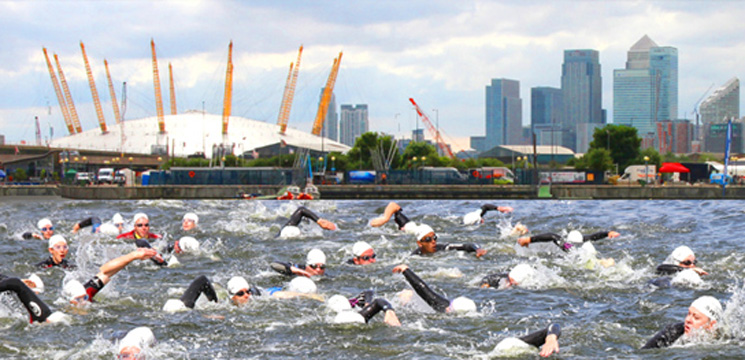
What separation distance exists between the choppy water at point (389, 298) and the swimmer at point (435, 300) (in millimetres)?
216

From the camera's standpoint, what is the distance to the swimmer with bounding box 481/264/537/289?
1623 cm

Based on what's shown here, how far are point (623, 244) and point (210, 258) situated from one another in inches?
503

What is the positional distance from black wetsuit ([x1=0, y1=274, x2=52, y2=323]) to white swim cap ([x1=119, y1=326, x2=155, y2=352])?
3.20 metres

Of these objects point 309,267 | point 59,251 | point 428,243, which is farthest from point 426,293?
point 59,251

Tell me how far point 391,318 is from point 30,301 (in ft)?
19.2

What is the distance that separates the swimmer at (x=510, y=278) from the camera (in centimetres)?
1623

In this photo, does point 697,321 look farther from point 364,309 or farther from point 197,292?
point 197,292

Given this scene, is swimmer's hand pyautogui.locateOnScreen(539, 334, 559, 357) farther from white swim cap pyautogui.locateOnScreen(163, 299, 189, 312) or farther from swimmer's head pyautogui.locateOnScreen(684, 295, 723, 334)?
white swim cap pyautogui.locateOnScreen(163, 299, 189, 312)

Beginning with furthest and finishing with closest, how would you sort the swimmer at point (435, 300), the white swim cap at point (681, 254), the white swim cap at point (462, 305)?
1. the white swim cap at point (681, 254)
2. the white swim cap at point (462, 305)
3. the swimmer at point (435, 300)

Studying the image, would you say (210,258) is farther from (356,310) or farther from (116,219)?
(356,310)

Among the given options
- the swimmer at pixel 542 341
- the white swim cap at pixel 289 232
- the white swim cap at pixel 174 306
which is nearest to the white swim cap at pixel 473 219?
the white swim cap at pixel 289 232

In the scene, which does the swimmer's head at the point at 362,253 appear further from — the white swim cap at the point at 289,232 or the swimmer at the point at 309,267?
the white swim cap at the point at 289,232

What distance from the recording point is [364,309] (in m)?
12.8

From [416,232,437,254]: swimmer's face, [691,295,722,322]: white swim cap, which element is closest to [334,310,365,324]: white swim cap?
[691,295,722,322]: white swim cap
